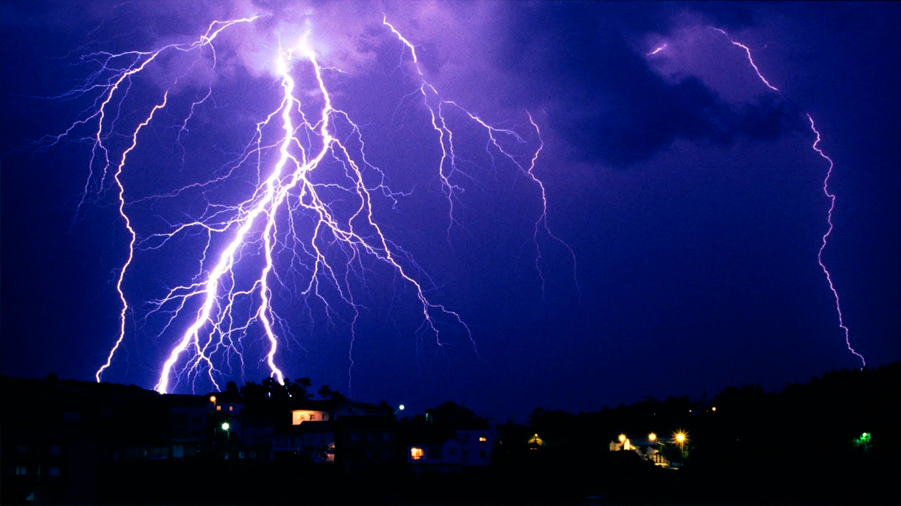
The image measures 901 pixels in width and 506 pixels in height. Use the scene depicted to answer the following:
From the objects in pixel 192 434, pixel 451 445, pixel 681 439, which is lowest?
pixel 681 439

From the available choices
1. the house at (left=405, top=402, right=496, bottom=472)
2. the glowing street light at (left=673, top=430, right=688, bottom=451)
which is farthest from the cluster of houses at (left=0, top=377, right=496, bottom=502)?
the glowing street light at (left=673, top=430, right=688, bottom=451)

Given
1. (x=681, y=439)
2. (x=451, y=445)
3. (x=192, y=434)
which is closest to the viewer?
(x=192, y=434)

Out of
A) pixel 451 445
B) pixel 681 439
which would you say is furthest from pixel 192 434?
pixel 681 439

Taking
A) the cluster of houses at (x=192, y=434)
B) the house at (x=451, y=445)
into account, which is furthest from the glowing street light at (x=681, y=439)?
the cluster of houses at (x=192, y=434)

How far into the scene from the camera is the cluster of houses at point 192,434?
20156mm

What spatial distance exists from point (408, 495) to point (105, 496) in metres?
8.44

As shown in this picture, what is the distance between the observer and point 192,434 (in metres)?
27.6

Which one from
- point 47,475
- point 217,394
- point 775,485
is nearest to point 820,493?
point 775,485

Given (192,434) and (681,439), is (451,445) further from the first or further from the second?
(681,439)

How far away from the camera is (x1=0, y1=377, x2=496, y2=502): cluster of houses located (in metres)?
20.2

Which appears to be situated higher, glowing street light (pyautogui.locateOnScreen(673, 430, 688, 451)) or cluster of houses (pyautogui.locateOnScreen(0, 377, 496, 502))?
cluster of houses (pyautogui.locateOnScreen(0, 377, 496, 502))

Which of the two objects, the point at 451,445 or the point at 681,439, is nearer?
the point at 451,445

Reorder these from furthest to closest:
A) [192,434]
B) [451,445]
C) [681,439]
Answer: [681,439] → [451,445] → [192,434]

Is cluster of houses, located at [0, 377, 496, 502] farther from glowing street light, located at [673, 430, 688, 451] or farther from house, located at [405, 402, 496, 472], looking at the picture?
glowing street light, located at [673, 430, 688, 451]
